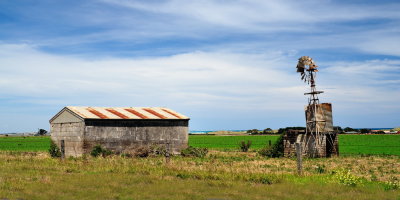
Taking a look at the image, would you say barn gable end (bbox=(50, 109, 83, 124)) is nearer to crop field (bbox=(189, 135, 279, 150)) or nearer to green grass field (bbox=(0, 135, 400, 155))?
green grass field (bbox=(0, 135, 400, 155))

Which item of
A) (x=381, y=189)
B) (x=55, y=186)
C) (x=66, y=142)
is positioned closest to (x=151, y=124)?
(x=66, y=142)

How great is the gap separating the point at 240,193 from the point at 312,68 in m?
24.9

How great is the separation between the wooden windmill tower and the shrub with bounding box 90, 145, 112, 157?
15.3m

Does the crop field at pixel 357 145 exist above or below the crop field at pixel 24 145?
below

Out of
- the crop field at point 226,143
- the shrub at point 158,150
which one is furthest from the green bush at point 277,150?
the crop field at point 226,143

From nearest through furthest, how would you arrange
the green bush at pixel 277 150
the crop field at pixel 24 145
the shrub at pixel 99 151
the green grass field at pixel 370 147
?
the shrub at pixel 99 151
the green bush at pixel 277 150
the green grass field at pixel 370 147
the crop field at pixel 24 145

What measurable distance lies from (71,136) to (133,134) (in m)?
5.15

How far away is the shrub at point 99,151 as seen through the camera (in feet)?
114

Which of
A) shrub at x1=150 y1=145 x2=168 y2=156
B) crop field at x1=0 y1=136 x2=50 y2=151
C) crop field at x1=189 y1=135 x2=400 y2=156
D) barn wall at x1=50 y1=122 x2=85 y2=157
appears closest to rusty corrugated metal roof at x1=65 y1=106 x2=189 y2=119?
barn wall at x1=50 y1=122 x2=85 y2=157

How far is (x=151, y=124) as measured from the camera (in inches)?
1524

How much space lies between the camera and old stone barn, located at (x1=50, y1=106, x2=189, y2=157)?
3553cm

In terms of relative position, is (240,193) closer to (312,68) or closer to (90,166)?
(90,166)

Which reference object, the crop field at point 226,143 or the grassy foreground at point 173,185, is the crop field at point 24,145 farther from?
the grassy foreground at point 173,185

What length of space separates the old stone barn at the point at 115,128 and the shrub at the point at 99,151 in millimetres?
379
